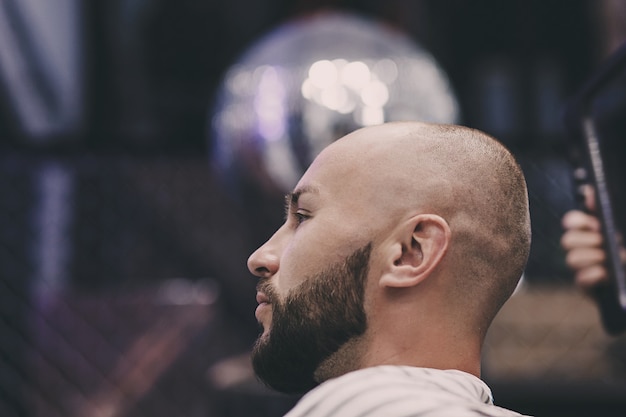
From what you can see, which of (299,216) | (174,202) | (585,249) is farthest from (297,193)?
(174,202)

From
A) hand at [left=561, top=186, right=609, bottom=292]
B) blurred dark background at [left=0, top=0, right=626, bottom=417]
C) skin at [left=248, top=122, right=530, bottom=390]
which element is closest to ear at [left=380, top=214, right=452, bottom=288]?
skin at [left=248, top=122, right=530, bottom=390]

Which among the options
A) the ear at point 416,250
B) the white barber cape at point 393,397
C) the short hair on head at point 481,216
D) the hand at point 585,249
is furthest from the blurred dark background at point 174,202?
the white barber cape at point 393,397

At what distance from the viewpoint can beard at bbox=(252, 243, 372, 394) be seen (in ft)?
2.79

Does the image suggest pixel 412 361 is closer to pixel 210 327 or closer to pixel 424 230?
pixel 424 230

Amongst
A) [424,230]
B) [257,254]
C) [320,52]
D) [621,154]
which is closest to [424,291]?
[424,230]

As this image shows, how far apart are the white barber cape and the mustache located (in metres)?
0.17

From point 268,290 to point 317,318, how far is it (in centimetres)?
8

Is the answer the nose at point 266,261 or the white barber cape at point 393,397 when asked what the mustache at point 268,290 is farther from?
the white barber cape at point 393,397

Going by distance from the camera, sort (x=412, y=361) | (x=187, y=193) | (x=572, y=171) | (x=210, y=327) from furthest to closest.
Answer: (x=187, y=193)
(x=210, y=327)
(x=572, y=171)
(x=412, y=361)

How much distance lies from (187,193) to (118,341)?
698 mm

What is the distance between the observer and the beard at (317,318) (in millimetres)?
850

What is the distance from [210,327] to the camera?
2.71 metres

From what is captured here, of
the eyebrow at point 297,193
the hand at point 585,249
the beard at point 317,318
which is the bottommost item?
the hand at point 585,249

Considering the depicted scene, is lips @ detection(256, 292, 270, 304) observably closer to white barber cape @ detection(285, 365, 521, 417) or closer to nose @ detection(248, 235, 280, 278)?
nose @ detection(248, 235, 280, 278)
